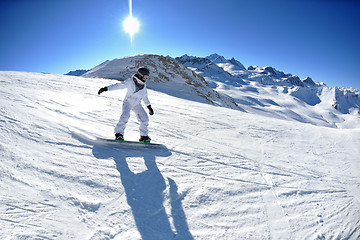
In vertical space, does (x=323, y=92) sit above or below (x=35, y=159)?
above

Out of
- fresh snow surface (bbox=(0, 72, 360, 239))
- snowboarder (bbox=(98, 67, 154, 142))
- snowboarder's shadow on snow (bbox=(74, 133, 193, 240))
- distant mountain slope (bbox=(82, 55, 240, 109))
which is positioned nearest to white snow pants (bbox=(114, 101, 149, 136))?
snowboarder (bbox=(98, 67, 154, 142))

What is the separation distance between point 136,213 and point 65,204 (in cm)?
88

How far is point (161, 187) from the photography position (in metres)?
2.75

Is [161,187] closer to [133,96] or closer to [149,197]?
[149,197]

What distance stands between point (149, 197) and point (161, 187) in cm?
29

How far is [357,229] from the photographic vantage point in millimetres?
2340

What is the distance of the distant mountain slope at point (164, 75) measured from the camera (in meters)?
22.7

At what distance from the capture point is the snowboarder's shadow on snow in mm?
2049

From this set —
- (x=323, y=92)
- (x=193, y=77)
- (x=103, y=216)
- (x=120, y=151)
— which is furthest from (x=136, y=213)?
(x=323, y=92)

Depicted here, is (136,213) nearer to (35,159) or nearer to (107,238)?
(107,238)

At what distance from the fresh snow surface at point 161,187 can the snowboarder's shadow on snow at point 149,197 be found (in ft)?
0.04

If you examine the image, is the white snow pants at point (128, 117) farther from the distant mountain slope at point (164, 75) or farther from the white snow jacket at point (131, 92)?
the distant mountain slope at point (164, 75)

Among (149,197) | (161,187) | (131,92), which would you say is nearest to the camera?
(149,197)

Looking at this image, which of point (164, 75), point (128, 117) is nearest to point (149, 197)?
point (128, 117)
